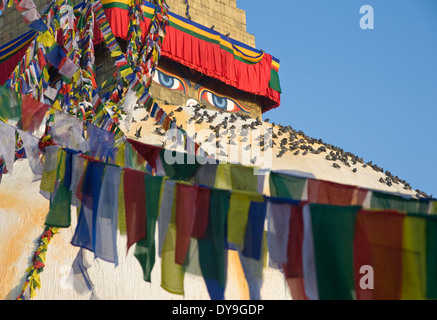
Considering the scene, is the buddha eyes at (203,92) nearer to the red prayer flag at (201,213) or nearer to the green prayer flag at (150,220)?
the green prayer flag at (150,220)

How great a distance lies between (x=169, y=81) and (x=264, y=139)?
4.40 metres

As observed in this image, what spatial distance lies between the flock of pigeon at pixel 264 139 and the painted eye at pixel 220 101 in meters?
2.33

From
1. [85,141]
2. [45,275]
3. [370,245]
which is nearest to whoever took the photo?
[370,245]

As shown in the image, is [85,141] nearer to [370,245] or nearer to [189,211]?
[189,211]

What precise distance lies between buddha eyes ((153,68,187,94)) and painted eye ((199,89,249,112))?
0.85 metres

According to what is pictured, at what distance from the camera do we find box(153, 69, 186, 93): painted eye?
20.4 m

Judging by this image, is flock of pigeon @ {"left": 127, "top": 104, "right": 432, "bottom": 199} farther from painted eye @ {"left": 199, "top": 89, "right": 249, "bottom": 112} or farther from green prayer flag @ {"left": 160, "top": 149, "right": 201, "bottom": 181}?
green prayer flag @ {"left": 160, "top": 149, "right": 201, "bottom": 181}

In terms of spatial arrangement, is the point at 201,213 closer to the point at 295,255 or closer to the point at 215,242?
the point at 215,242

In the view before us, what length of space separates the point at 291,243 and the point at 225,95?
16.6 meters

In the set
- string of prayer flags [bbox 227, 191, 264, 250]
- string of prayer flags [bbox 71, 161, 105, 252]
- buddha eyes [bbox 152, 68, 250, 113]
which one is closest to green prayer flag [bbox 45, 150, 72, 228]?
string of prayer flags [bbox 71, 161, 105, 252]

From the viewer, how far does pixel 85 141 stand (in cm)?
862

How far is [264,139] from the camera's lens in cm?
1792

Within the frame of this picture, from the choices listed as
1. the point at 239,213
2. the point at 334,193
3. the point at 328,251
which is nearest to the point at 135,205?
the point at 239,213

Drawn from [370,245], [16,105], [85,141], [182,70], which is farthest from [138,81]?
[182,70]
